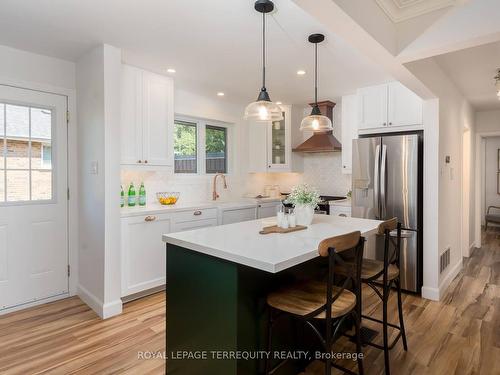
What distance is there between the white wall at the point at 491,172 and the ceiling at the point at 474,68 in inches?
152

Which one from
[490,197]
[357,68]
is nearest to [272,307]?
[357,68]

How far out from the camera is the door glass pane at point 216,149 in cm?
461

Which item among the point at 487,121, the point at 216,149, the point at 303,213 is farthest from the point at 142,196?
the point at 487,121

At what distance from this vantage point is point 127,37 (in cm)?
259

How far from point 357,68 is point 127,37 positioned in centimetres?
222

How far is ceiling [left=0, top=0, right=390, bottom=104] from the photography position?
2.14 m

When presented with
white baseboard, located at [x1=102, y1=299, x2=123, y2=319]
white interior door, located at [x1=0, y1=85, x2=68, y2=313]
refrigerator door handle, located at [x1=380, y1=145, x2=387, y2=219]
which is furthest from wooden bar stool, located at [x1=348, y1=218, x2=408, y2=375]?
white interior door, located at [x1=0, y1=85, x2=68, y2=313]

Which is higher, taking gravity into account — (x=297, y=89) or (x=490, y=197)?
(x=297, y=89)

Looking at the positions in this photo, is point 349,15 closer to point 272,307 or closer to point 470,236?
point 272,307

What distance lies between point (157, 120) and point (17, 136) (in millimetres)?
1309

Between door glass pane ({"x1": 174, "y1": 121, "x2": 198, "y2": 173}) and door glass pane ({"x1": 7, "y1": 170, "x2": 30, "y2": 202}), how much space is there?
1657 mm

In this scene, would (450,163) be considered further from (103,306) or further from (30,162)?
(30,162)

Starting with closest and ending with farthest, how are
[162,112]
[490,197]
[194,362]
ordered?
1. [194,362]
2. [162,112]
3. [490,197]

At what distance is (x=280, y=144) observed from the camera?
498 centimetres
